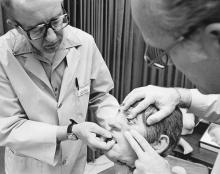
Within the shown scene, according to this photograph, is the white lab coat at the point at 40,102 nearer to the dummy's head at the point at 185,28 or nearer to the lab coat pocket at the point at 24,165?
the lab coat pocket at the point at 24,165

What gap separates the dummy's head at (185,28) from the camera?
609 millimetres

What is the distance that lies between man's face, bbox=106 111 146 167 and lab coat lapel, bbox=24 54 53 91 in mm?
434

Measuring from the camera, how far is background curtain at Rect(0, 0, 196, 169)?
2400 millimetres

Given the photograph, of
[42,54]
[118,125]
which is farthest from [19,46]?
[118,125]

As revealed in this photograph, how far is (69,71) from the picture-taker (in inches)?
60.2

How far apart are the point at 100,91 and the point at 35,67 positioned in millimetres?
439

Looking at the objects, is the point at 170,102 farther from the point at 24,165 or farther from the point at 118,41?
the point at 118,41

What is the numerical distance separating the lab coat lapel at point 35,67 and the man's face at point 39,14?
88mm

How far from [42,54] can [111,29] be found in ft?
4.34

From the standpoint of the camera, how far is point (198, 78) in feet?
2.47

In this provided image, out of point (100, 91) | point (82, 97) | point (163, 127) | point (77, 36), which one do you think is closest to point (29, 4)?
point (77, 36)

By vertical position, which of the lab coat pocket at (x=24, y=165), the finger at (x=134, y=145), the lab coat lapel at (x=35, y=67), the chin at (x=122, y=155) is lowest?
the lab coat pocket at (x=24, y=165)

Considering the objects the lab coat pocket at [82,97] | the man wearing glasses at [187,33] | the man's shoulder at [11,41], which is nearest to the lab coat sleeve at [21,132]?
the man's shoulder at [11,41]

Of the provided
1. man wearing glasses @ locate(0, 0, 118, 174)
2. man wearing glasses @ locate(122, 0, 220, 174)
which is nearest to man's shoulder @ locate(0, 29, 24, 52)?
man wearing glasses @ locate(0, 0, 118, 174)
